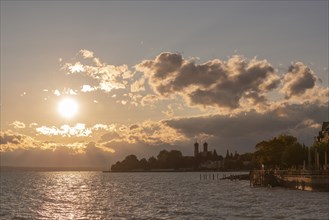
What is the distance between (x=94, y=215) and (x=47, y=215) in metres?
6.59

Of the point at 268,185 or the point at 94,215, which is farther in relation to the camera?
the point at 268,185

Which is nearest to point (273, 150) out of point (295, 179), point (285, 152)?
point (285, 152)

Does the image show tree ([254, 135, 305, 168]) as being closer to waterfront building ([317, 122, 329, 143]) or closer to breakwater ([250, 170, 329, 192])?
waterfront building ([317, 122, 329, 143])

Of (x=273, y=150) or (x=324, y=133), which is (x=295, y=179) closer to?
(x=273, y=150)

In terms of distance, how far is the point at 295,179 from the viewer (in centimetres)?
11788

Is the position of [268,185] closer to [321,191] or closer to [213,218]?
[321,191]

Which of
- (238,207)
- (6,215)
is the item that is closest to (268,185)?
(238,207)

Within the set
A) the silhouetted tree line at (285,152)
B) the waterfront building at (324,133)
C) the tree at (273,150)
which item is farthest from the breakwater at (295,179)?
the waterfront building at (324,133)

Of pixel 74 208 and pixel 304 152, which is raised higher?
pixel 304 152

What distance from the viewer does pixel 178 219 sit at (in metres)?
64.7

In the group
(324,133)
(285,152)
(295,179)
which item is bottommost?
(295,179)

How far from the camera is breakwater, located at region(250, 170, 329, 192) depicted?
105 meters

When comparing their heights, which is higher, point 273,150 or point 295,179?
point 273,150

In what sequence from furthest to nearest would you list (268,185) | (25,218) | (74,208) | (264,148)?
(264,148) < (268,185) < (74,208) < (25,218)
